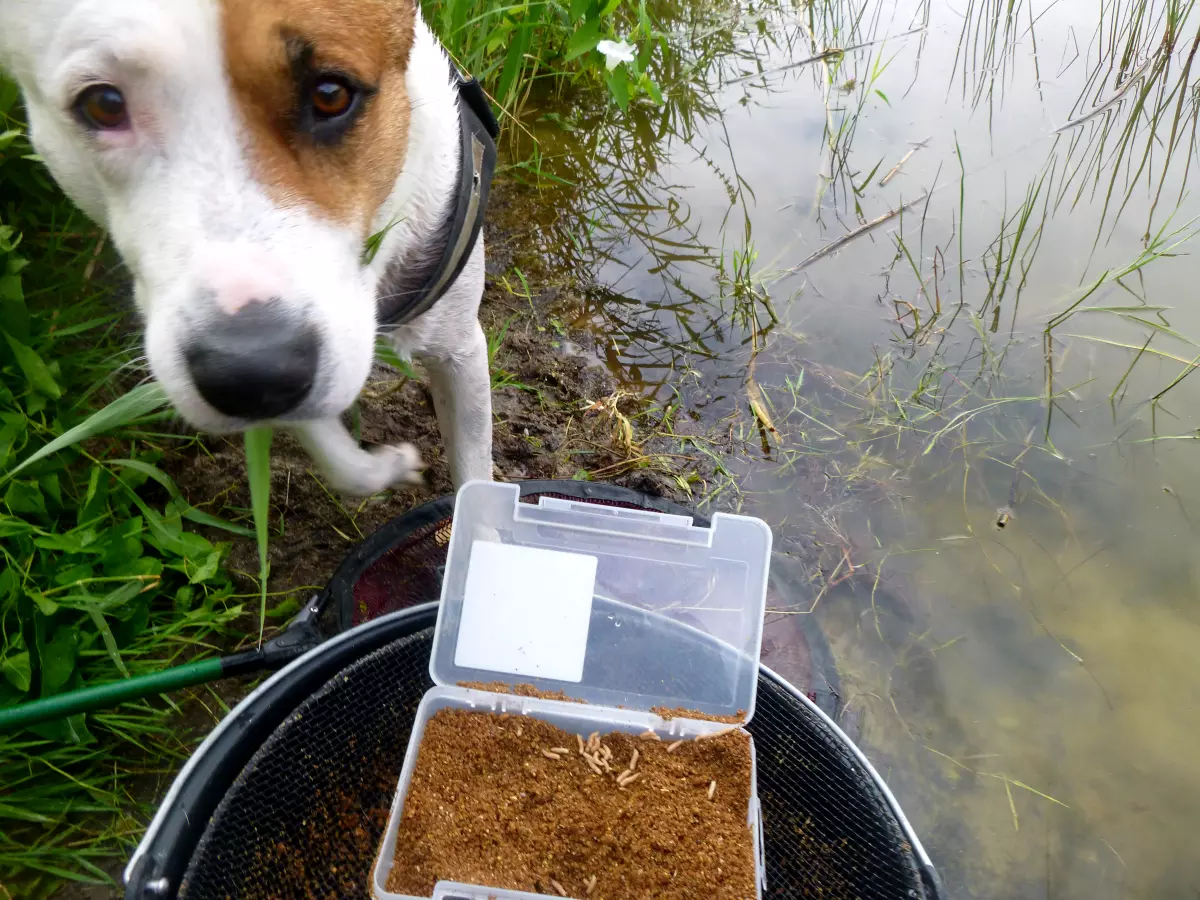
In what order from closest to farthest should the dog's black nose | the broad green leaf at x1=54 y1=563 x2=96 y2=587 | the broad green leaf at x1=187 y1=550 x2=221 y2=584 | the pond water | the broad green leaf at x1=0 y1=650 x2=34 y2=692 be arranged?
the dog's black nose
the broad green leaf at x1=0 y1=650 x2=34 y2=692
the broad green leaf at x1=54 y1=563 x2=96 y2=587
the broad green leaf at x1=187 y1=550 x2=221 y2=584
the pond water

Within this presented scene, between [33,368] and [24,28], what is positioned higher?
[24,28]

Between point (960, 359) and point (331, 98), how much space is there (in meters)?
1.96

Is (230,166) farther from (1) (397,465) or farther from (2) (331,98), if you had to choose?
(1) (397,465)

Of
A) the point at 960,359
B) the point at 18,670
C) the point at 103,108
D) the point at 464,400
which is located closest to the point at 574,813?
the point at 464,400

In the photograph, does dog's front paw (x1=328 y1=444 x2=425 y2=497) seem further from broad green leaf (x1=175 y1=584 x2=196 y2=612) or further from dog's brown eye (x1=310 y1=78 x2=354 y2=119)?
dog's brown eye (x1=310 y1=78 x2=354 y2=119)

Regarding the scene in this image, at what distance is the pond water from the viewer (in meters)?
1.67

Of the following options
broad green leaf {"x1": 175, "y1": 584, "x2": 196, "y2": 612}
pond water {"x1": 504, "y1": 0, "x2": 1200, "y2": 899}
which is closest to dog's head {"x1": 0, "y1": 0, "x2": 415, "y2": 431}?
broad green leaf {"x1": 175, "y1": 584, "x2": 196, "y2": 612}

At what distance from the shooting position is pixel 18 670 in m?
1.27

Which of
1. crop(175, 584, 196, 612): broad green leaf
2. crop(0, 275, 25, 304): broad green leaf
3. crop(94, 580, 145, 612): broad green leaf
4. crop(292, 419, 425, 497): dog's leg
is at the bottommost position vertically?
crop(175, 584, 196, 612): broad green leaf

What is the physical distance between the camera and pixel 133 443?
1.66m

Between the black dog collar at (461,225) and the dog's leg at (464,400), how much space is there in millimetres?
189

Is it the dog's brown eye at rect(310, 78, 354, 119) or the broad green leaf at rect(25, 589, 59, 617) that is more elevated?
the dog's brown eye at rect(310, 78, 354, 119)

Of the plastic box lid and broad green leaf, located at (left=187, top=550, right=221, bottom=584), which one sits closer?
the plastic box lid

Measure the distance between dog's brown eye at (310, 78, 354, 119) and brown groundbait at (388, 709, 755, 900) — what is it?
0.96 m
